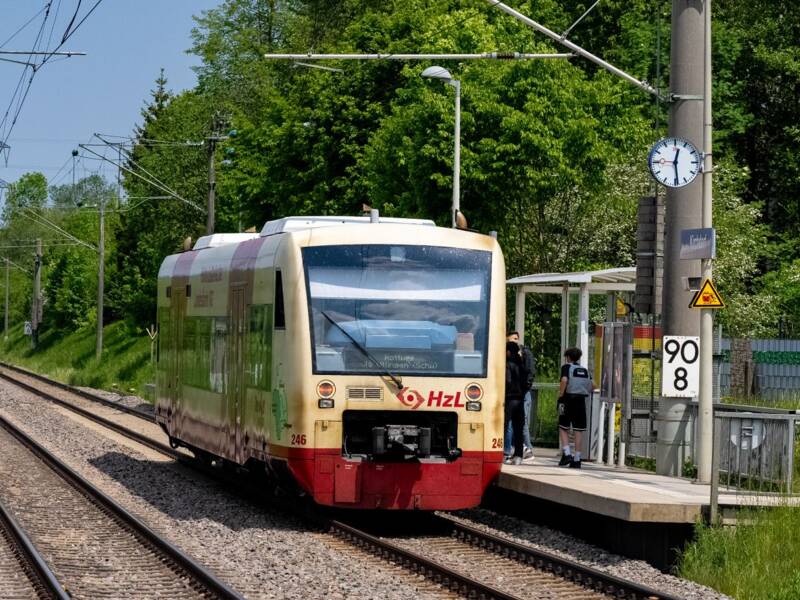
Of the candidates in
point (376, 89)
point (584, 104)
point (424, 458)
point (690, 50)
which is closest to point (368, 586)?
point (424, 458)

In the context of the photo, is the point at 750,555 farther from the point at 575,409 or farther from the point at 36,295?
the point at 36,295

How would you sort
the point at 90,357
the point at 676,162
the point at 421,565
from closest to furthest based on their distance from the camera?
the point at 421,565 < the point at 676,162 < the point at 90,357

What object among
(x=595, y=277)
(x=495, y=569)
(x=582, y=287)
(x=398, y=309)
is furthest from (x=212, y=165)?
(x=495, y=569)

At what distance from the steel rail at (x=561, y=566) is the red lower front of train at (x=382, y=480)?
453 millimetres

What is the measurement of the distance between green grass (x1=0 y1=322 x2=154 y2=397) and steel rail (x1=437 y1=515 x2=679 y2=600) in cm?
3712

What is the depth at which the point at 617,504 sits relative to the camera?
14.1 metres

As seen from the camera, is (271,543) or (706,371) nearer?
(271,543)

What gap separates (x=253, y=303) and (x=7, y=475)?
714 centimetres

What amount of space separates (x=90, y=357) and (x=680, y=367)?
57.8 m

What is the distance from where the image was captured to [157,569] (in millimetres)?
13711

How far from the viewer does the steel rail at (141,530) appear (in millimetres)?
12305

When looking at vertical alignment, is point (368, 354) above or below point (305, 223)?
below

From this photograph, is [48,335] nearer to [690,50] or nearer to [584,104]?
[584,104]

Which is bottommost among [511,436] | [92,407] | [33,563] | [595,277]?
[33,563]
